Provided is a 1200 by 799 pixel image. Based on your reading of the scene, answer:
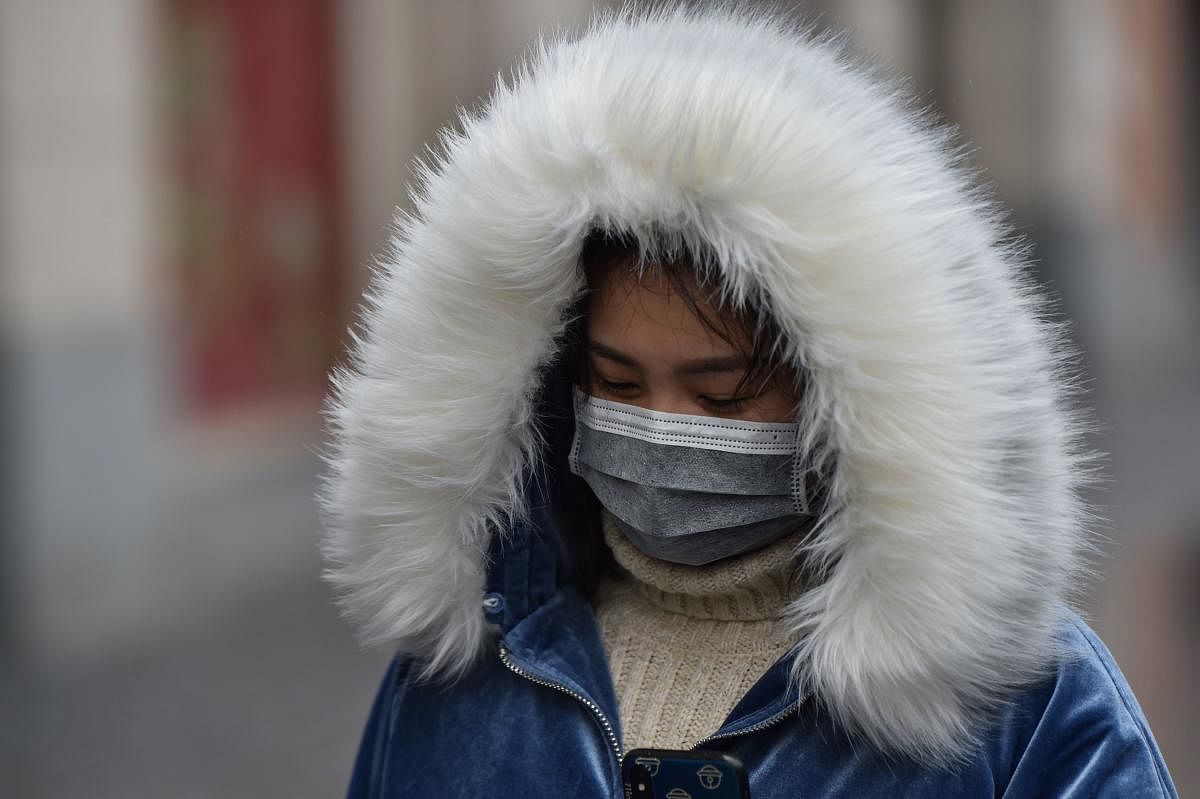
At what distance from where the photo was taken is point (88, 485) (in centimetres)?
667

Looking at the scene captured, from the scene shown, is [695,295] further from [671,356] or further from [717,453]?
[717,453]

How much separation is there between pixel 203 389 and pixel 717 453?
6.59 m

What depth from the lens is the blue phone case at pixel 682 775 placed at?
170 centimetres

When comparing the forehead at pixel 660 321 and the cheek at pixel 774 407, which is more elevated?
the forehead at pixel 660 321

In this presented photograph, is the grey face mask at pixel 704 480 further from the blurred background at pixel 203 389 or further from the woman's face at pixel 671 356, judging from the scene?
the blurred background at pixel 203 389

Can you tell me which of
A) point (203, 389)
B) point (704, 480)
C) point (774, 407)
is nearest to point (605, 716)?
point (704, 480)

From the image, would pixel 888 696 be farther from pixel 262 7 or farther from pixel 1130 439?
pixel 1130 439

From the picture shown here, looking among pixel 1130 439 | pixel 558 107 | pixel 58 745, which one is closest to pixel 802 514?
pixel 558 107

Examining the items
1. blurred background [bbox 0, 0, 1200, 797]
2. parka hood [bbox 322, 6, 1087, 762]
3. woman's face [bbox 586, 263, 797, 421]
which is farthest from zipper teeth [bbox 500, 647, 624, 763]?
blurred background [bbox 0, 0, 1200, 797]

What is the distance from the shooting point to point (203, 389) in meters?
7.95

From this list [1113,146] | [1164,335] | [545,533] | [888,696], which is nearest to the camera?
[888,696]

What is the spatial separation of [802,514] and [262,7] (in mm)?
7411

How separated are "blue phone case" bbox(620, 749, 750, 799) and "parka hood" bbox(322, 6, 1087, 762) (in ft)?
0.46

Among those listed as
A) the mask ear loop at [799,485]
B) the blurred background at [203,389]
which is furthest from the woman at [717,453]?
the blurred background at [203,389]
